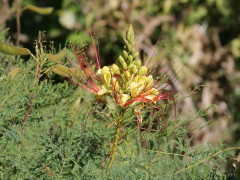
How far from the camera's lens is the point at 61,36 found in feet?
9.53

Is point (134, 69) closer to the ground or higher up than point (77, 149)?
higher up

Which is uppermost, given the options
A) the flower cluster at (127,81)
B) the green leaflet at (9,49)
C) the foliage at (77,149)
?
the green leaflet at (9,49)

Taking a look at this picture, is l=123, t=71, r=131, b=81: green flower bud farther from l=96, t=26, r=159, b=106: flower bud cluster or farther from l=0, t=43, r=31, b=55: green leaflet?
l=0, t=43, r=31, b=55: green leaflet

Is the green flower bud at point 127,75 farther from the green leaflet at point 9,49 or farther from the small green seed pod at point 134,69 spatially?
the green leaflet at point 9,49

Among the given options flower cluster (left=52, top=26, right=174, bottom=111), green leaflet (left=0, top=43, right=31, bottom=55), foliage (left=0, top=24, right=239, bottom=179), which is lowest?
foliage (left=0, top=24, right=239, bottom=179)

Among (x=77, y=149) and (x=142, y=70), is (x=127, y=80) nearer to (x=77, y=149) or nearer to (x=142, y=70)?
(x=142, y=70)

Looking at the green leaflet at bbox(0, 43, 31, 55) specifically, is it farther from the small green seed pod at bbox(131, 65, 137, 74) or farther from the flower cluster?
the small green seed pod at bbox(131, 65, 137, 74)

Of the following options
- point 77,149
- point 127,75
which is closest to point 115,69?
point 127,75

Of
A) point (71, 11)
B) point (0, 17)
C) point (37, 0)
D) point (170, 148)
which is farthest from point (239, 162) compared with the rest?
point (37, 0)

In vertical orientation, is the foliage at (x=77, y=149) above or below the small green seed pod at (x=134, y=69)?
below

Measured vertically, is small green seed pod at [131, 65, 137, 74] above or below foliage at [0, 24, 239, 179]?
above

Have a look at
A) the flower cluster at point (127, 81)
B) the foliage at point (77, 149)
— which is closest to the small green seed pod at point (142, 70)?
the flower cluster at point (127, 81)

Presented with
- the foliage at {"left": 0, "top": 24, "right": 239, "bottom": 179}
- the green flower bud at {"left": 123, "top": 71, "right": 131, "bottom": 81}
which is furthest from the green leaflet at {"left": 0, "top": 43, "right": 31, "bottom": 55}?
the green flower bud at {"left": 123, "top": 71, "right": 131, "bottom": 81}

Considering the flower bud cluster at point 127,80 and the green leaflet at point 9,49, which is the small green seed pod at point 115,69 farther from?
the green leaflet at point 9,49
